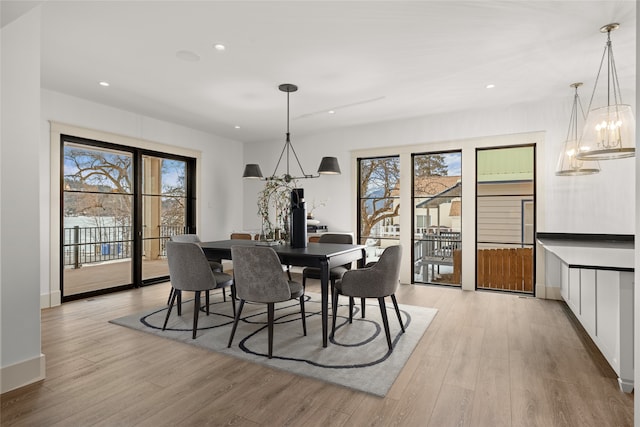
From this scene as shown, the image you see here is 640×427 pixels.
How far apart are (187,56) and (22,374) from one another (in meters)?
2.79

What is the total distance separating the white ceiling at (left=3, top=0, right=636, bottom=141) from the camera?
2.52 m

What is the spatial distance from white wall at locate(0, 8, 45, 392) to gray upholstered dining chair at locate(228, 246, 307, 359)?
1367 millimetres

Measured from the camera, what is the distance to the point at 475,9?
8.21ft

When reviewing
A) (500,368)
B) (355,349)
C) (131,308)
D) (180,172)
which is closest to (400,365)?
(355,349)

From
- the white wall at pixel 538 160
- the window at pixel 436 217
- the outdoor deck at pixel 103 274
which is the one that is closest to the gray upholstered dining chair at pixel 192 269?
the outdoor deck at pixel 103 274

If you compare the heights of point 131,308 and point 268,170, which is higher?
point 268,170

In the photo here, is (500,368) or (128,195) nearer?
(500,368)

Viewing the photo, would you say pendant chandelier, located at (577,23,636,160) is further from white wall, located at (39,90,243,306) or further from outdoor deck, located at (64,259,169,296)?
outdoor deck, located at (64,259,169,296)

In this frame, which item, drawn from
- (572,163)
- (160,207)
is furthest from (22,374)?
(572,163)

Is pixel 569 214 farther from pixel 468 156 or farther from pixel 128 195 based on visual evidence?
pixel 128 195

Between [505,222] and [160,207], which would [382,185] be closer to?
[505,222]

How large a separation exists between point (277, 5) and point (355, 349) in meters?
2.67

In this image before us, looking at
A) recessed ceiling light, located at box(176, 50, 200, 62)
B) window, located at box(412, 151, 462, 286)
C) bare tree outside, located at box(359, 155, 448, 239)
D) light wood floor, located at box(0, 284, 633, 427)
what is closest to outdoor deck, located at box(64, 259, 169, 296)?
light wood floor, located at box(0, 284, 633, 427)

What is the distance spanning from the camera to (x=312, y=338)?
10.0ft
